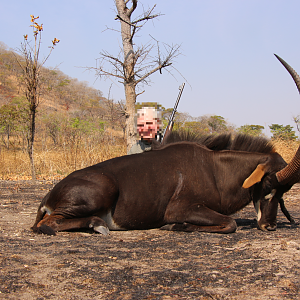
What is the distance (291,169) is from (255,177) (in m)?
0.49

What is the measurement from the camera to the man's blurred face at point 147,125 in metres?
6.66

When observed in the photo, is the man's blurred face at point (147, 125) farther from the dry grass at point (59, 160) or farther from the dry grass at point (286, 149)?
the dry grass at point (286, 149)

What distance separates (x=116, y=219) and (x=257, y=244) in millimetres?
1966

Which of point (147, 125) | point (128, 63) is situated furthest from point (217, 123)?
point (147, 125)

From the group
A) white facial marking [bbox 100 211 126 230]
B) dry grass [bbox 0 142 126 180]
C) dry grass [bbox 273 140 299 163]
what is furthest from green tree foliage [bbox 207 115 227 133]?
white facial marking [bbox 100 211 126 230]

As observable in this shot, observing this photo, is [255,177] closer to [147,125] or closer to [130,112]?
[147,125]

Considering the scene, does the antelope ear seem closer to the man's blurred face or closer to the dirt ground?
the dirt ground

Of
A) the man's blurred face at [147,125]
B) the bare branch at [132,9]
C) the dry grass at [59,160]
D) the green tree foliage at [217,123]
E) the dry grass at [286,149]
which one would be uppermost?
the bare branch at [132,9]

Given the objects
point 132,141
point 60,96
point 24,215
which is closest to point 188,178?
point 24,215

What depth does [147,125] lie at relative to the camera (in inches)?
264

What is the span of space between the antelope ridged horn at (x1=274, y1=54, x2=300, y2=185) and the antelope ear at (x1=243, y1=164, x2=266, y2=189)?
223 millimetres

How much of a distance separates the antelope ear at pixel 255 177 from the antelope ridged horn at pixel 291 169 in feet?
0.73

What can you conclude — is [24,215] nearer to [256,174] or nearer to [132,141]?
[256,174]

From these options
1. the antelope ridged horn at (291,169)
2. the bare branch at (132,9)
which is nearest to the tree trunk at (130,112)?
the bare branch at (132,9)
